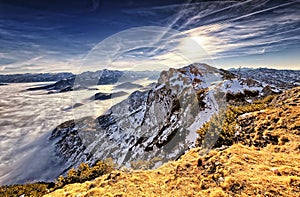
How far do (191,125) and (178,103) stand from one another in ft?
90.9

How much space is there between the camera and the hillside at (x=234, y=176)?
507 inches

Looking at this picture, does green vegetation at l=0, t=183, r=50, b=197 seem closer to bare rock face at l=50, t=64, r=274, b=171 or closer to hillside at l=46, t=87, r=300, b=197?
hillside at l=46, t=87, r=300, b=197

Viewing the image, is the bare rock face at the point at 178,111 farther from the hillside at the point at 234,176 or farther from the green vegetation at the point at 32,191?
the green vegetation at the point at 32,191

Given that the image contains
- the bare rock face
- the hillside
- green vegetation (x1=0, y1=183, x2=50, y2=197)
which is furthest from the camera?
the bare rock face

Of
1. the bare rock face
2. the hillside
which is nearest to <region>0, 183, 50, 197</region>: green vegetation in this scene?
the hillside

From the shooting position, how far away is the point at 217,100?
67.0m

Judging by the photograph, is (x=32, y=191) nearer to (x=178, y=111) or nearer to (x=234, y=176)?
(x=234, y=176)

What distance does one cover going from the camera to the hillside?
42.3 ft

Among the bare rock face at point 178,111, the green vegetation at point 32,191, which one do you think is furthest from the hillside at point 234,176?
the bare rock face at point 178,111

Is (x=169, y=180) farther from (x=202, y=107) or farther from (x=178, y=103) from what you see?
(x=178, y=103)

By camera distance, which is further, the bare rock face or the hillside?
the bare rock face

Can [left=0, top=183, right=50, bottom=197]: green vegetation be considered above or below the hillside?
below

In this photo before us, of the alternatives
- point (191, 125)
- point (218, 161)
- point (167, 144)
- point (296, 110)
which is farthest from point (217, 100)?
point (218, 161)

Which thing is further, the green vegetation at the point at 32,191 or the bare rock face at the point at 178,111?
the bare rock face at the point at 178,111
